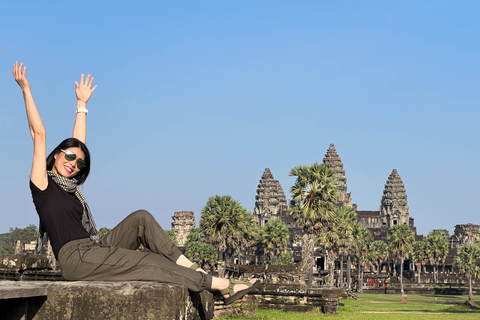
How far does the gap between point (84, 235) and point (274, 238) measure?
83361mm

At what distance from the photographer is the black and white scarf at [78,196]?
570 centimetres

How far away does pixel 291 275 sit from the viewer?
28047mm

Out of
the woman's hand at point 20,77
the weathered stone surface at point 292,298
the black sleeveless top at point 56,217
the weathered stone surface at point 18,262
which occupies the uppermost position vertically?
the woman's hand at point 20,77

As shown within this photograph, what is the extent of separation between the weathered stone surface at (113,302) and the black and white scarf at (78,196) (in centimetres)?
112

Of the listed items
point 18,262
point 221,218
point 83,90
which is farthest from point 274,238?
point 83,90

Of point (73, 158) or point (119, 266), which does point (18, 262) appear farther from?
point (119, 266)

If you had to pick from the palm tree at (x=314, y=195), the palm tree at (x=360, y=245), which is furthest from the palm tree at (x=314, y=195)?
the palm tree at (x=360, y=245)

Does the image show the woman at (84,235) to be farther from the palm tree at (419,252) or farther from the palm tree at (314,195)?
the palm tree at (419,252)

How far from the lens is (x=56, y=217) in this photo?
17.9 feet

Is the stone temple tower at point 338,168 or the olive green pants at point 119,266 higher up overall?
the stone temple tower at point 338,168

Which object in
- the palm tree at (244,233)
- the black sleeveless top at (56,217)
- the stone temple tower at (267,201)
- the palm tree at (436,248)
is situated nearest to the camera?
the black sleeveless top at (56,217)

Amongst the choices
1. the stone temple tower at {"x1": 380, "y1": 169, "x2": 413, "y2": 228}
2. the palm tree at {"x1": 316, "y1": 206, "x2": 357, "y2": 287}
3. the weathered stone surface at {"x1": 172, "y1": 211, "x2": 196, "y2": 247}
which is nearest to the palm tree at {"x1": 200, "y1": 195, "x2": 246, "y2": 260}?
the palm tree at {"x1": 316, "y1": 206, "x2": 357, "y2": 287}

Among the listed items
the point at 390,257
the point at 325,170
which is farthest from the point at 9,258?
the point at 390,257

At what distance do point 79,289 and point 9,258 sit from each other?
21.8 feet
